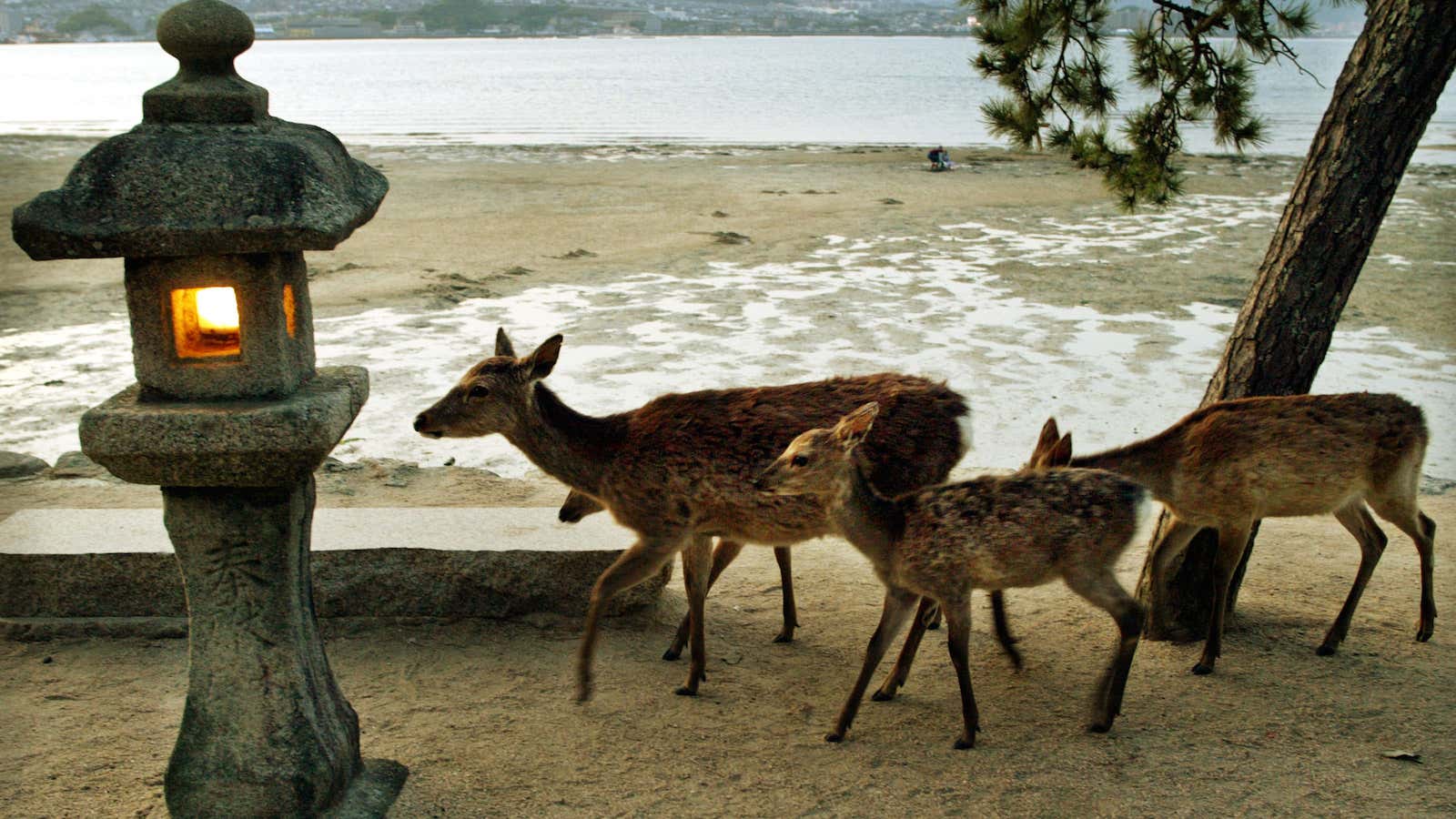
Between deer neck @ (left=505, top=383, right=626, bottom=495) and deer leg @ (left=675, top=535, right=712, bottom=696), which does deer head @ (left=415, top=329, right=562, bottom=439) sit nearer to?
deer neck @ (left=505, top=383, right=626, bottom=495)

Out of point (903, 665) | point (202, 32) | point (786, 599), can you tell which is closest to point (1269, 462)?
point (903, 665)

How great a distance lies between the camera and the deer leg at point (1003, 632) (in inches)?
217

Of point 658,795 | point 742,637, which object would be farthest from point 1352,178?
point 658,795

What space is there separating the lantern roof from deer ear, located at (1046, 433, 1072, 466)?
9.44ft

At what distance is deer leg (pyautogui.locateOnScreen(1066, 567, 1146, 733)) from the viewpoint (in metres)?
4.76

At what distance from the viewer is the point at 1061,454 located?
5.21 meters

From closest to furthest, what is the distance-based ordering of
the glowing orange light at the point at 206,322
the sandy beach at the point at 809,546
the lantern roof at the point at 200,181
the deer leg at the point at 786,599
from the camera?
the lantern roof at the point at 200,181 < the glowing orange light at the point at 206,322 < the sandy beach at the point at 809,546 < the deer leg at the point at 786,599

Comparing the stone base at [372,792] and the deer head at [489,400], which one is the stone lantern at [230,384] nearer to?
the stone base at [372,792]

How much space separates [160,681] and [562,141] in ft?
86.4

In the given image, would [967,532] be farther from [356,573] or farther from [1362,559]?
[356,573]

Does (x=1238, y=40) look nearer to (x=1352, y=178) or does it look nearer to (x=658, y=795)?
(x=1352, y=178)

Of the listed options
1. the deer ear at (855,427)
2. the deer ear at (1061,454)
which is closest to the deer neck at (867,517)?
the deer ear at (855,427)

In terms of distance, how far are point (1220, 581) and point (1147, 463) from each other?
611 millimetres

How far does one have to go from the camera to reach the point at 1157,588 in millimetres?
5809
